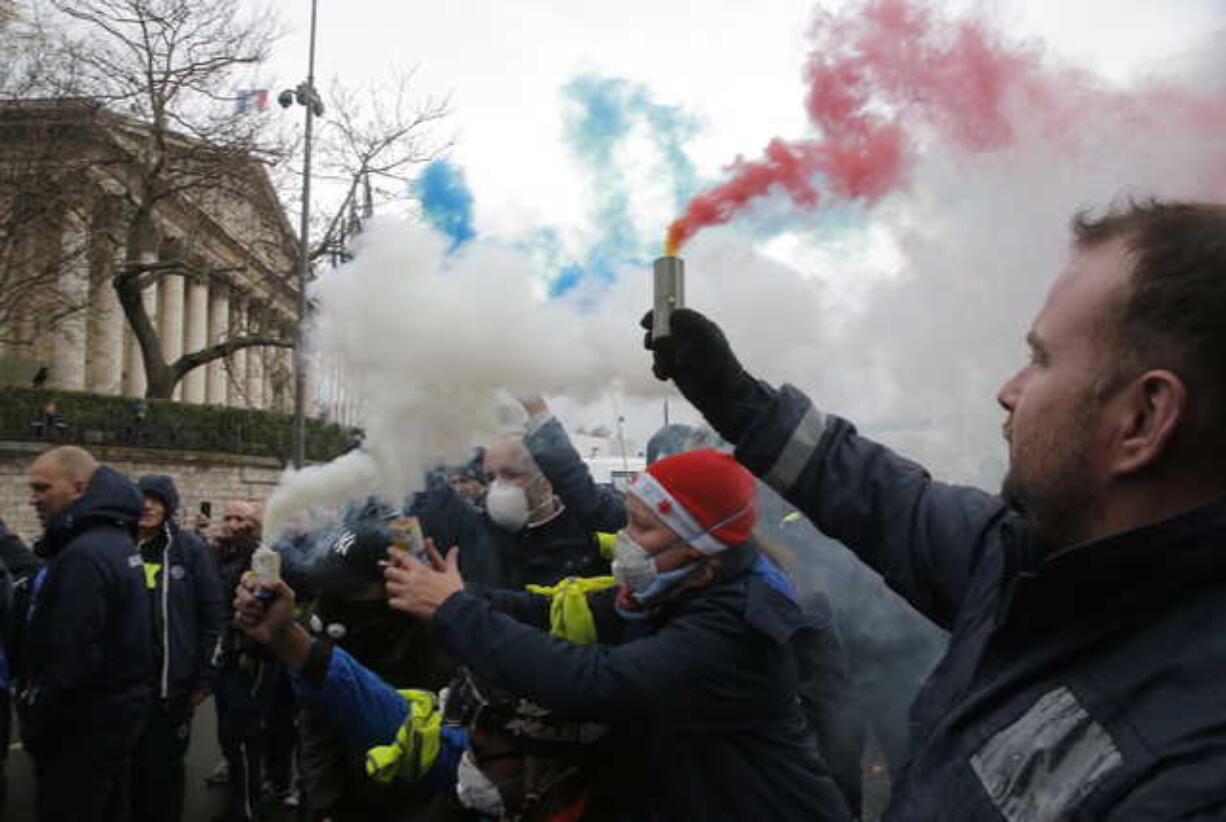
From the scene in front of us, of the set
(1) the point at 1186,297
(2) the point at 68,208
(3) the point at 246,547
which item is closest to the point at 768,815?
(1) the point at 1186,297

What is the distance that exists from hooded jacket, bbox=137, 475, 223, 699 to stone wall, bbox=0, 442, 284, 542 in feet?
63.2

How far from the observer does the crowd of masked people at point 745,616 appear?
1.06m

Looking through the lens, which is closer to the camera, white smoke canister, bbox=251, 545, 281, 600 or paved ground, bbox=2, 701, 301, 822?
white smoke canister, bbox=251, 545, 281, 600

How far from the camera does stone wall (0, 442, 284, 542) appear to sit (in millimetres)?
22531

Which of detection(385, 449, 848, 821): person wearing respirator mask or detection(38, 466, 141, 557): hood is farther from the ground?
detection(38, 466, 141, 557): hood

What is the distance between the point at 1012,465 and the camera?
4.35 ft

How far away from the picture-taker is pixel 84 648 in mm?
4117

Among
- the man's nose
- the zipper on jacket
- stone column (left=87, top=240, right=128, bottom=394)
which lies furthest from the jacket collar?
stone column (left=87, top=240, right=128, bottom=394)

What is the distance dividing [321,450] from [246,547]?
1989 cm

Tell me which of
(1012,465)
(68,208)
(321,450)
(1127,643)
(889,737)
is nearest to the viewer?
(1127,643)

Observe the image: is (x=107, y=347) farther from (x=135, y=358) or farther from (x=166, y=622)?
(x=166, y=622)

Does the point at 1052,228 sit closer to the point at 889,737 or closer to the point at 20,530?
the point at 889,737

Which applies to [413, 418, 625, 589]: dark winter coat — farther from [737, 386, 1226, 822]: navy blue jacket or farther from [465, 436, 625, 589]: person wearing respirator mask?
[737, 386, 1226, 822]: navy blue jacket

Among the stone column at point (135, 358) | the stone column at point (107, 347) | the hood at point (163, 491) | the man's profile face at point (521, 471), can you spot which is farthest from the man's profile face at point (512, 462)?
the stone column at point (135, 358)
